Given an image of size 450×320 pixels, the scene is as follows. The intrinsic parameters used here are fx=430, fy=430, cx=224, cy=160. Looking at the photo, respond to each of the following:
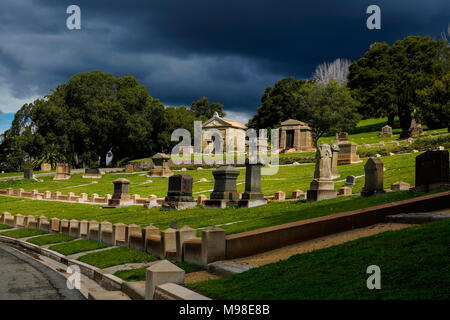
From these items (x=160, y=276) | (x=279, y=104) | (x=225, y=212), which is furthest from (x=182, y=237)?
(x=279, y=104)

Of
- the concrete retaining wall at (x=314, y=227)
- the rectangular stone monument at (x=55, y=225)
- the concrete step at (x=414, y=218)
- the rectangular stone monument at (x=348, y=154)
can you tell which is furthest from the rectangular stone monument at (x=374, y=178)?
the rectangular stone monument at (x=348, y=154)

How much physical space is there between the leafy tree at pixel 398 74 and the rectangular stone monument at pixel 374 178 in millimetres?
53843

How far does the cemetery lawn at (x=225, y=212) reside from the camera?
13.2 metres

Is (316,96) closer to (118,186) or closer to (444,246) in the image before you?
(118,186)

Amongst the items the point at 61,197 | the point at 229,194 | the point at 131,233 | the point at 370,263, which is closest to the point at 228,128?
the point at 61,197

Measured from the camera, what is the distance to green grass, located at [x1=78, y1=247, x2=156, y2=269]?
10945 mm

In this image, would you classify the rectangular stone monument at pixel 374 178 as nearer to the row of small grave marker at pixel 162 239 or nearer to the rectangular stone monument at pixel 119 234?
the row of small grave marker at pixel 162 239

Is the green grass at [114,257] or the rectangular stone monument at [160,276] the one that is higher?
the rectangular stone monument at [160,276]

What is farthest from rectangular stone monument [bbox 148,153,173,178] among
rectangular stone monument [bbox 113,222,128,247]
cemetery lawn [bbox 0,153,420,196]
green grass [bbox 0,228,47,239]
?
rectangular stone monument [bbox 113,222,128,247]

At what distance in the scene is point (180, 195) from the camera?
21.9m

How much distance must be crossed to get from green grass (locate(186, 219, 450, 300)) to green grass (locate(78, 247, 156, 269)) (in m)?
4.25

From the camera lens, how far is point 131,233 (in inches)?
508

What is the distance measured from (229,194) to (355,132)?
55379mm

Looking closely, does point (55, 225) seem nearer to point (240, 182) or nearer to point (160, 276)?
point (160, 276)
